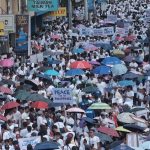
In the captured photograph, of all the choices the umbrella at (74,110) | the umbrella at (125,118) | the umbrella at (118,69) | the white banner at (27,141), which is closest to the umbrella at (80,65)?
the umbrella at (118,69)

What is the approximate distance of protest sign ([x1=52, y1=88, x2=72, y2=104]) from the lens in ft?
61.0

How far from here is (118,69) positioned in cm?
2425

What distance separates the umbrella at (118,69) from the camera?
24.2 m

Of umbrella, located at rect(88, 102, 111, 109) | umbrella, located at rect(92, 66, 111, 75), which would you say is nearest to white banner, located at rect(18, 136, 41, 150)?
umbrella, located at rect(88, 102, 111, 109)

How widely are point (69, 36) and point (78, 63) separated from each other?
12845 millimetres

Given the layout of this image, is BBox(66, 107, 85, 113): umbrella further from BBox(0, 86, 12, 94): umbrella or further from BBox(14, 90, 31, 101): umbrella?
BBox(0, 86, 12, 94): umbrella

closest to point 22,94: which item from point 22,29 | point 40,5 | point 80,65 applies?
point 80,65

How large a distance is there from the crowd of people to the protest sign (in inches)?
6.6

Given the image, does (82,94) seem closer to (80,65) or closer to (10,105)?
(10,105)

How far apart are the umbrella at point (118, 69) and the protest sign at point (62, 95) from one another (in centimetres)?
563

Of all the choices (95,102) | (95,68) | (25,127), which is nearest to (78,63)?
(95,68)

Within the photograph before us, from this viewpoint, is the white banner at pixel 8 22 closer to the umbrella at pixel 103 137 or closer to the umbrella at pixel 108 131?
the umbrella at pixel 108 131

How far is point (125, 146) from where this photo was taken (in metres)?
14.2

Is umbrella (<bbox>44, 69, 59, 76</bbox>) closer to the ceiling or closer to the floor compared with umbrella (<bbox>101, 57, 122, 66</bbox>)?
closer to the floor
